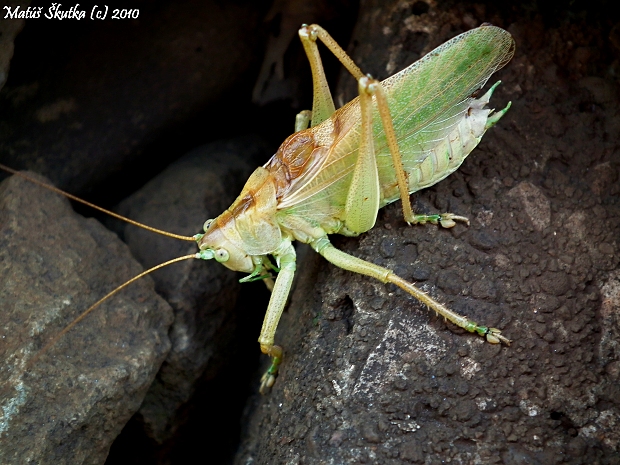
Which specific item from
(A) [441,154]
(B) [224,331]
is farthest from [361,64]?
(B) [224,331]

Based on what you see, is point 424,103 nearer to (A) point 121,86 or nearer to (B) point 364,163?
(B) point 364,163

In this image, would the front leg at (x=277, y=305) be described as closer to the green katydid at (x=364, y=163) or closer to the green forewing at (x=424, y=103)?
the green katydid at (x=364, y=163)

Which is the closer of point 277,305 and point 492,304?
point 492,304

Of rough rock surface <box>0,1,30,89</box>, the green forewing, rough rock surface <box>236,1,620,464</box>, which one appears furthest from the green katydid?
rough rock surface <box>0,1,30,89</box>

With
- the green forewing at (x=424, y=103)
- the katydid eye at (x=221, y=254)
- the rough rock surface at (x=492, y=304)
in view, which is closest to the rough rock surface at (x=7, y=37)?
the katydid eye at (x=221, y=254)

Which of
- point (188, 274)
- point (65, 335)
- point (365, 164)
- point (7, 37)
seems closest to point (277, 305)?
point (365, 164)

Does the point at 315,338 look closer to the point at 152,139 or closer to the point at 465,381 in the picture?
the point at 465,381

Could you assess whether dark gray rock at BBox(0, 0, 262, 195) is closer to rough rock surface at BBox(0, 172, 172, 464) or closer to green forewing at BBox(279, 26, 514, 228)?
rough rock surface at BBox(0, 172, 172, 464)
